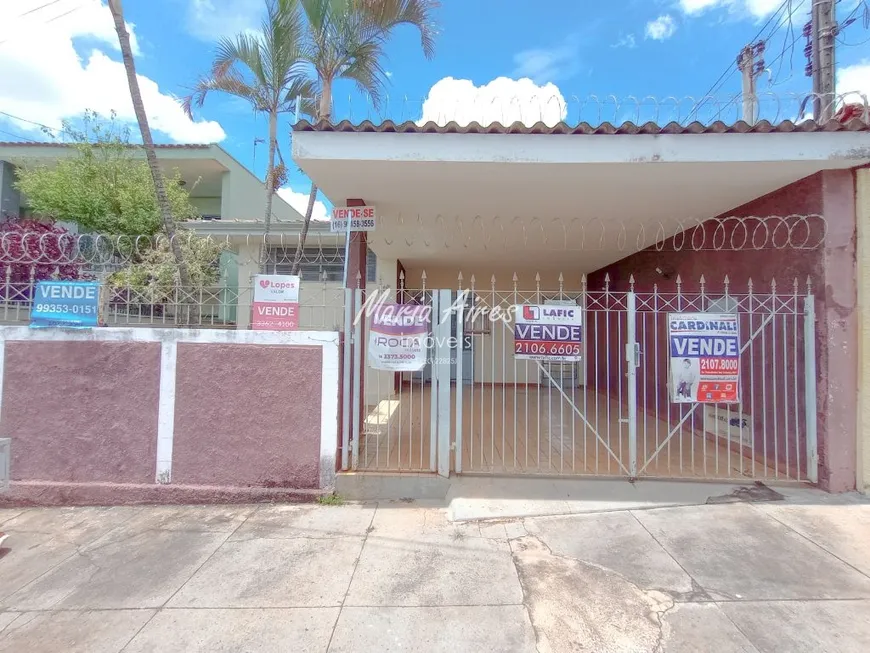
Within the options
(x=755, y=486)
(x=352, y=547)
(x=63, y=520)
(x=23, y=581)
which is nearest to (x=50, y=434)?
(x=63, y=520)

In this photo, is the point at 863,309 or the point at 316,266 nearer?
the point at 863,309

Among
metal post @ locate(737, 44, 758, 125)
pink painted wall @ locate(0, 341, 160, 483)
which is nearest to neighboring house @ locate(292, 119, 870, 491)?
pink painted wall @ locate(0, 341, 160, 483)

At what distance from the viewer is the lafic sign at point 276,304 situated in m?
4.30

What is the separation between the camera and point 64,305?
4328 millimetres

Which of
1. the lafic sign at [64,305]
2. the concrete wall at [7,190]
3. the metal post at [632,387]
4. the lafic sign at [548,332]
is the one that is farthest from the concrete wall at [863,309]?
the concrete wall at [7,190]

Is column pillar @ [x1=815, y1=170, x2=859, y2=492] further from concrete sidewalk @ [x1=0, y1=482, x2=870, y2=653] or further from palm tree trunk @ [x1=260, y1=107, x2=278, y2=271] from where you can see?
palm tree trunk @ [x1=260, y1=107, x2=278, y2=271]

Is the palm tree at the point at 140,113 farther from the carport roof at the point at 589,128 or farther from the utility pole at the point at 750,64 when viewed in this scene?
the utility pole at the point at 750,64

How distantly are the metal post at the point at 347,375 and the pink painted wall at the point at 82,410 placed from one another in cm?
178

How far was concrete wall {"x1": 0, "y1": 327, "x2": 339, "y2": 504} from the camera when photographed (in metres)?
4.24

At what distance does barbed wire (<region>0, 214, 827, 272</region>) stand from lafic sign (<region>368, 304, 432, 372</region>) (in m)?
0.92

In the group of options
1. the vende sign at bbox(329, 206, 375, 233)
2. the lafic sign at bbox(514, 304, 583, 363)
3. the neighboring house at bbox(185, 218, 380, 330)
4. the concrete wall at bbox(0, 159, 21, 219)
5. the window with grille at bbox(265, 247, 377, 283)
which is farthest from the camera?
the concrete wall at bbox(0, 159, 21, 219)

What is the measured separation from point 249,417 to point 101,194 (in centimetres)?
1078

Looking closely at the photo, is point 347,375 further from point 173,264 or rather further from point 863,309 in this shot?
point 173,264

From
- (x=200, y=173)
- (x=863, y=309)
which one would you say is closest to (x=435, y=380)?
(x=863, y=309)
